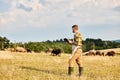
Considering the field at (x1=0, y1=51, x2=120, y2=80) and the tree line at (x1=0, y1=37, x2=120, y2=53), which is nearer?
the field at (x1=0, y1=51, x2=120, y2=80)

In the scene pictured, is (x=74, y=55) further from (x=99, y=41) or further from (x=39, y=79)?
(x=99, y=41)

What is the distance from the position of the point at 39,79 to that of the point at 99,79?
2728 millimetres

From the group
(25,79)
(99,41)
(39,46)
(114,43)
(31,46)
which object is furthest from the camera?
(99,41)

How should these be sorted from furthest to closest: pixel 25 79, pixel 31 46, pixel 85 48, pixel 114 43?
pixel 114 43
pixel 85 48
pixel 31 46
pixel 25 79

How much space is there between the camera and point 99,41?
171 metres

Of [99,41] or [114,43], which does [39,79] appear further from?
[99,41]

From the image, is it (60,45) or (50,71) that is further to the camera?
(60,45)

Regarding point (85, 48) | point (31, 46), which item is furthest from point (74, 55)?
point (85, 48)

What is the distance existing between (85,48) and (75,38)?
11404cm

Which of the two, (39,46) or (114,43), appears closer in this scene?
(39,46)

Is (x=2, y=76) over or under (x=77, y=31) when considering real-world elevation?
under

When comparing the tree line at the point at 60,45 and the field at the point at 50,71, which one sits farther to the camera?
the tree line at the point at 60,45

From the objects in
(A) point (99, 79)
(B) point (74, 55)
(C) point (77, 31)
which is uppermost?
(C) point (77, 31)

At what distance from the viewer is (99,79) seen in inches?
566
